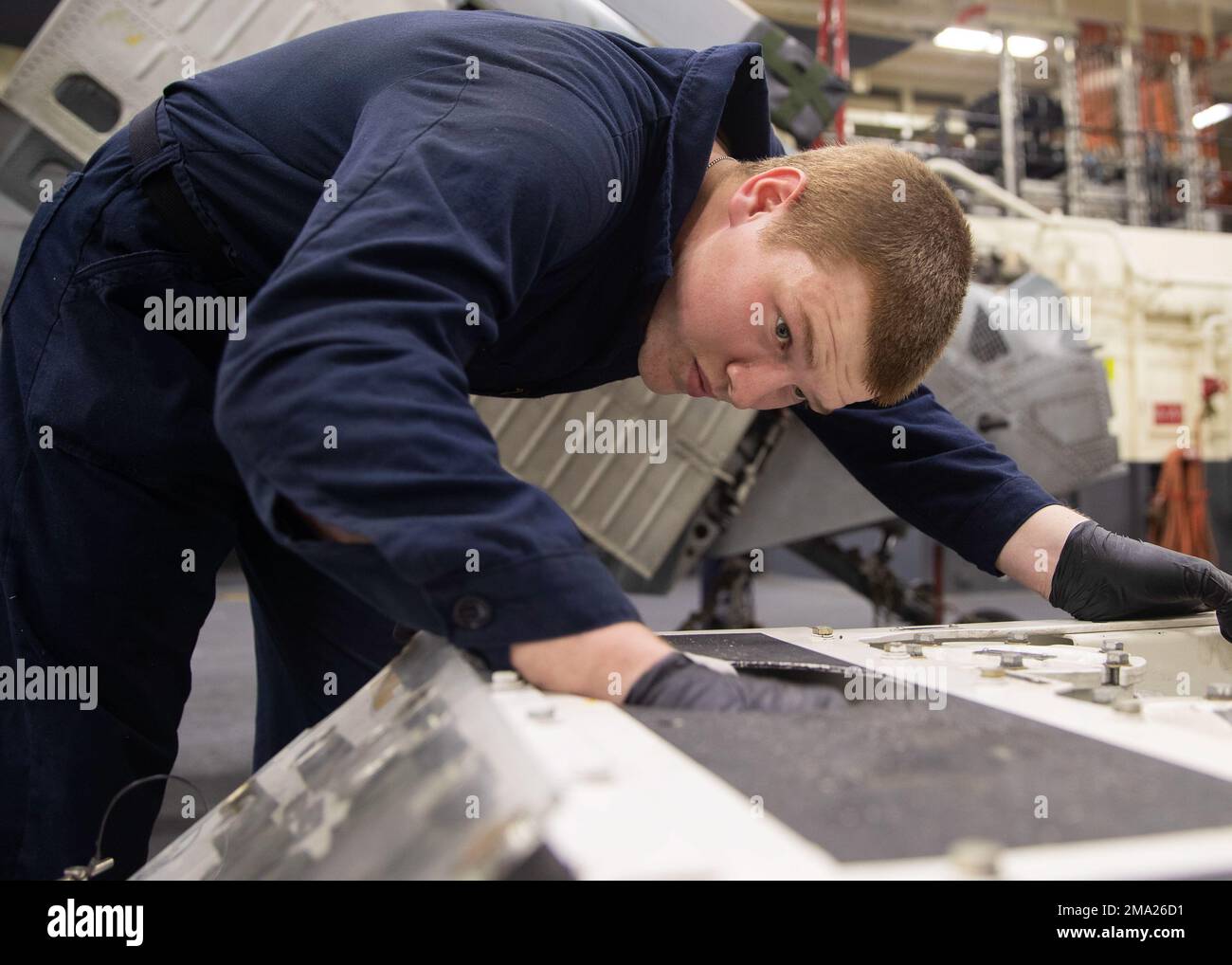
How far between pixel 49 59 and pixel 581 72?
2009mm

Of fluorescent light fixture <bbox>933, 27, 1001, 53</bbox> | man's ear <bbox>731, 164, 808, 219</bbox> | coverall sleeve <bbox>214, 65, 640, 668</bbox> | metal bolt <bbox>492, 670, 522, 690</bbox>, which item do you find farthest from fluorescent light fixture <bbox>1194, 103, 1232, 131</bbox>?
metal bolt <bbox>492, 670, 522, 690</bbox>

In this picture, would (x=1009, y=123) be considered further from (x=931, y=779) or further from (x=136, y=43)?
(x=931, y=779)

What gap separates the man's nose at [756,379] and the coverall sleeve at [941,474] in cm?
42

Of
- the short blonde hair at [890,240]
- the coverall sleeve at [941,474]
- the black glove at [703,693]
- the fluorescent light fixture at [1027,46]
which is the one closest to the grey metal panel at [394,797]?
the black glove at [703,693]

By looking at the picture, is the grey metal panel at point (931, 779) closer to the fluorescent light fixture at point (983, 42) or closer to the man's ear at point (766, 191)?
the man's ear at point (766, 191)

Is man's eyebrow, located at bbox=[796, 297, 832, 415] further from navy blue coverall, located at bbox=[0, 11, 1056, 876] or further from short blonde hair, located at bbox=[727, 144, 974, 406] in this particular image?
navy blue coverall, located at bbox=[0, 11, 1056, 876]

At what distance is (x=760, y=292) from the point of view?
1075mm

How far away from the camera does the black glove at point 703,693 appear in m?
0.79

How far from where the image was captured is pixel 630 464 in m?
3.02

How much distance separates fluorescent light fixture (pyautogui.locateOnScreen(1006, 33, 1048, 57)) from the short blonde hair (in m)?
9.98

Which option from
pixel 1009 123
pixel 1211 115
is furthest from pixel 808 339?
pixel 1211 115

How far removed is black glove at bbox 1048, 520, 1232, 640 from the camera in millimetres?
1447
